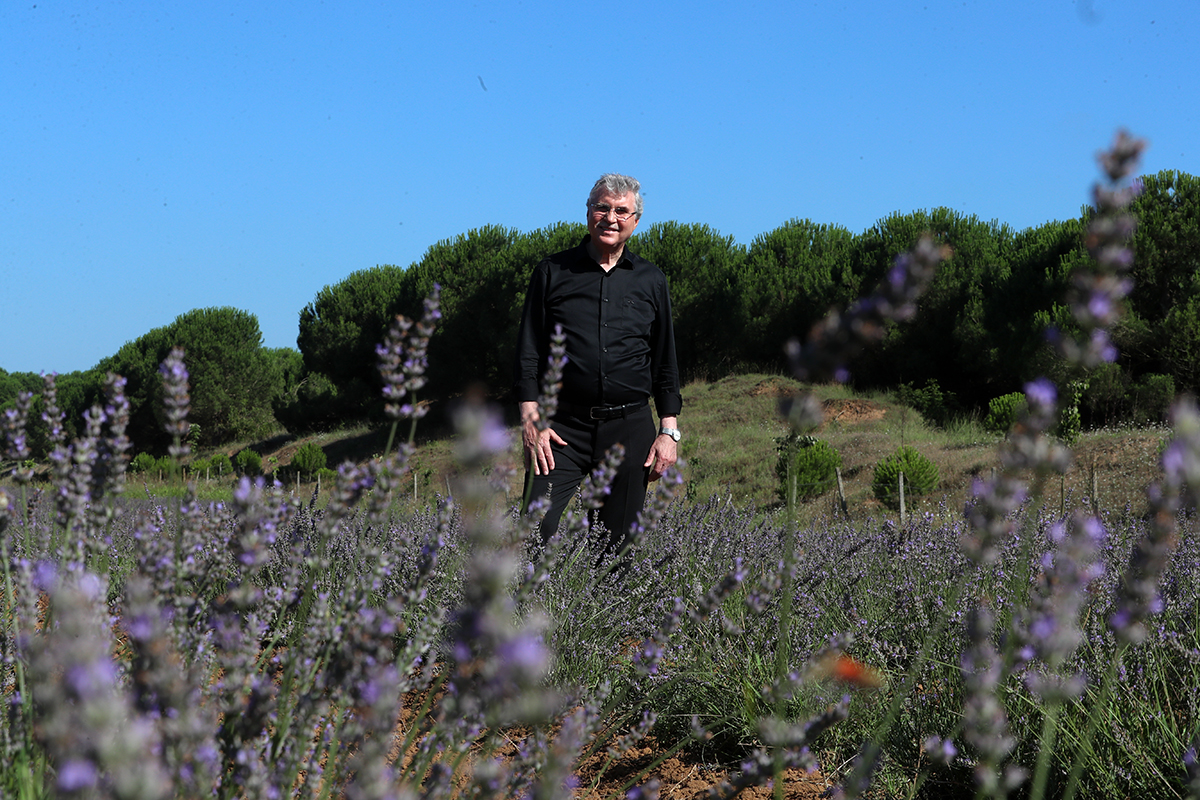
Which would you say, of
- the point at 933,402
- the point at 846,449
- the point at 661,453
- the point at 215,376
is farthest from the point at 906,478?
the point at 215,376

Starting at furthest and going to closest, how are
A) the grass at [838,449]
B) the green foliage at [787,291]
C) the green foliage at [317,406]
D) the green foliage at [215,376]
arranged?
the green foliage at [215,376] → the green foliage at [317,406] → the green foliage at [787,291] → the grass at [838,449]

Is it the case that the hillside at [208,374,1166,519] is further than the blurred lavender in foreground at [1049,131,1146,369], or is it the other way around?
the hillside at [208,374,1166,519]

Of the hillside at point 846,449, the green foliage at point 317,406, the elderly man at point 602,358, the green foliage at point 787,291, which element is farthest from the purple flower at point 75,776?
the green foliage at point 317,406

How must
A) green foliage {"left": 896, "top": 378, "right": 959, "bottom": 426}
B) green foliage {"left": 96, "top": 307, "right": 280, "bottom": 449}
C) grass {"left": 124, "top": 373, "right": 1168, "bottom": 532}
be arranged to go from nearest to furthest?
grass {"left": 124, "top": 373, "right": 1168, "bottom": 532} → green foliage {"left": 896, "top": 378, "right": 959, "bottom": 426} → green foliage {"left": 96, "top": 307, "right": 280, "bottom": 449}

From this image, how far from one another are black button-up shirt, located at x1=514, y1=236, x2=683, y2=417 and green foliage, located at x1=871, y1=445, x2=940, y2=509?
27.8 ft

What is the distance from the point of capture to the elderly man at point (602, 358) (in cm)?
331

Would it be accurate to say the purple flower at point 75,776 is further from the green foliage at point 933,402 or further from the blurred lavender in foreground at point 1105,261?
the green foliage at point 933,402

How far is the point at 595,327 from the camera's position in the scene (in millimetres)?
3363

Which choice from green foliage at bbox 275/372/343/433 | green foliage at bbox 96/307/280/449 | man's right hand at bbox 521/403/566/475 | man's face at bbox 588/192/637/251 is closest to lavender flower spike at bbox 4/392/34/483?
man's right hand at bbox 521/403/566/475

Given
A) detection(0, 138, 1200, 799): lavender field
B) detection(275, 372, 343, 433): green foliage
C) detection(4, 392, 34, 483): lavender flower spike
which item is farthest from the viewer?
detection(275, 372, 343, 433): green foliage

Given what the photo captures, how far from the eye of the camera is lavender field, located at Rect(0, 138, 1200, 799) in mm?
771

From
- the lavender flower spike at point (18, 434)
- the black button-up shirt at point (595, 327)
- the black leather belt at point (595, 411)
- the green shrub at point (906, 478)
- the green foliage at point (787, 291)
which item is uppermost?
the green foliage at point (787, 291)

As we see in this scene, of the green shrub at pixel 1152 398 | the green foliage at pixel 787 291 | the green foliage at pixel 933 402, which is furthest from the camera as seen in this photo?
the green foliage at pixel 787 291

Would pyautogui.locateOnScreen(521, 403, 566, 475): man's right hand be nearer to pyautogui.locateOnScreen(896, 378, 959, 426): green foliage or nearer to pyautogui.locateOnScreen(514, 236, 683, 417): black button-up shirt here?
pyautogui.locateOnScreen(514, 236, 683, 417): black button-up shirt
